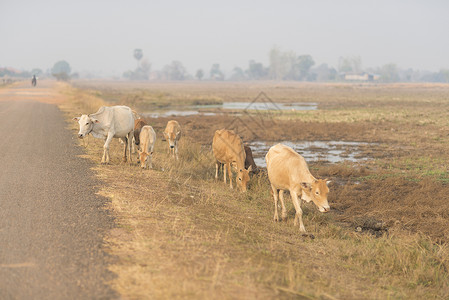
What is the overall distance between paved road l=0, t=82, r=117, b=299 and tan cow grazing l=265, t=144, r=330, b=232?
3.68 meters

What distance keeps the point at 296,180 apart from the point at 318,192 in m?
0.71

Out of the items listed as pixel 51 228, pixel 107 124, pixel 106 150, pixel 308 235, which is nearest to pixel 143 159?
pixel 106 150

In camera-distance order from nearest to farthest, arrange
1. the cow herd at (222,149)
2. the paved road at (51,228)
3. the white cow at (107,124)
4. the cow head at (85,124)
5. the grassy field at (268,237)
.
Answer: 1. the paved road at (51,228)
2. the grassy field at (268,237)
3. the cow herd at (222,149)
4. the cow head at (85,124)
5. the white cow at (107,124)

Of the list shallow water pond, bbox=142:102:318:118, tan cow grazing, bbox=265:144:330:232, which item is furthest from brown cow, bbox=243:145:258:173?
shallow water pond, bbox=142:102:318:118

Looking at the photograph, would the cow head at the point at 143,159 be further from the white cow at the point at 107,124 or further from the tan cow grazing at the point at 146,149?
the white cow at the point at 107,124

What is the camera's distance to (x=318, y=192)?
822cm

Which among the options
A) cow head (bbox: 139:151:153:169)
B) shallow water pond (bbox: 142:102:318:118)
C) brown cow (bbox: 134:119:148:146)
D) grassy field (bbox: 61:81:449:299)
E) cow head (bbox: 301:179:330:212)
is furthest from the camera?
shallow water pond (bbox: 142:102:318:118)

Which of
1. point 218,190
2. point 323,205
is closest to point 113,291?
point 323,205

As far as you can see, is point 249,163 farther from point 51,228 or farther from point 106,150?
point 51,228

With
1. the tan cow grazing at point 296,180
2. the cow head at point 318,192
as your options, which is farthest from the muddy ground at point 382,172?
the cow head at point 318,192

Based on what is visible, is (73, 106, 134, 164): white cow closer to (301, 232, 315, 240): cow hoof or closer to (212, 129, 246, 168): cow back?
(212, 129, 246, 168): cow back

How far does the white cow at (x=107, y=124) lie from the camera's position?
12.2m

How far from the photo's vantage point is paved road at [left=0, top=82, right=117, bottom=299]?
5.22 metres

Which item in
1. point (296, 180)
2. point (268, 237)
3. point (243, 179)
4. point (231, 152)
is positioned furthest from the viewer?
point (231, 152)
